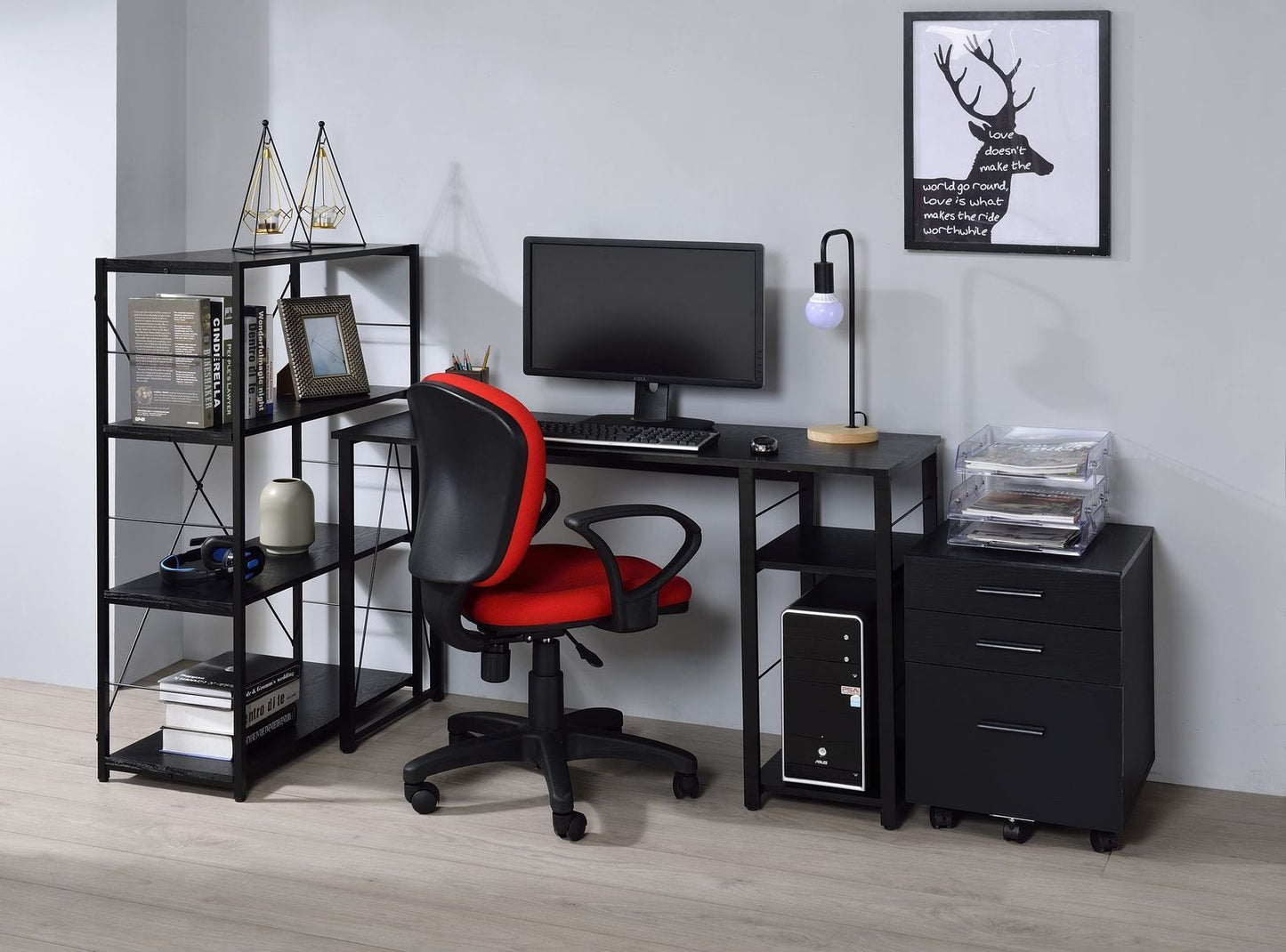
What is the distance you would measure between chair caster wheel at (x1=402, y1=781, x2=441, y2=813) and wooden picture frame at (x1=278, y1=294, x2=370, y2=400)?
1052 mm

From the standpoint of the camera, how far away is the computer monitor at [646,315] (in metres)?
3.50

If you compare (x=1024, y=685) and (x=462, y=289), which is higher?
(x=462, y=289)

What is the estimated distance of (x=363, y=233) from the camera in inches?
158

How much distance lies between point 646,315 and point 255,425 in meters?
0.99

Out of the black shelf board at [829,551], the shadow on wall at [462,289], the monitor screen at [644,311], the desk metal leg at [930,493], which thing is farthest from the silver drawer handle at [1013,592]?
the shadow on wall at [462,289]

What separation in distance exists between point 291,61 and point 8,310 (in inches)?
42.5

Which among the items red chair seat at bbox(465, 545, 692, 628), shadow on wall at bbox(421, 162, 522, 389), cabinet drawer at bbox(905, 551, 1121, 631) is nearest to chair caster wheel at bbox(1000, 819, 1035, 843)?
cabinet drawer at bbox(905, 551, 1121, 631)

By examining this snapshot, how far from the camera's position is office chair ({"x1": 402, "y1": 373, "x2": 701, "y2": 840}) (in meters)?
3.05

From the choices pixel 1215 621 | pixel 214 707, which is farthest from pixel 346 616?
pixel 1215 621

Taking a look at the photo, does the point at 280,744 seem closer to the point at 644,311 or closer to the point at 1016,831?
the point at 644,311

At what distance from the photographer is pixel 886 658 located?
10.2ft

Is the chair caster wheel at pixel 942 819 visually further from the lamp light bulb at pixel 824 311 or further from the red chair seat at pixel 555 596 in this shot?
the lamp light bulb at pixel 824 311

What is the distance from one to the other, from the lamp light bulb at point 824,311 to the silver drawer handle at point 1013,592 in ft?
2.35

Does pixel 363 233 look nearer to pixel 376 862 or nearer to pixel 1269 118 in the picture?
pixel 376 862
